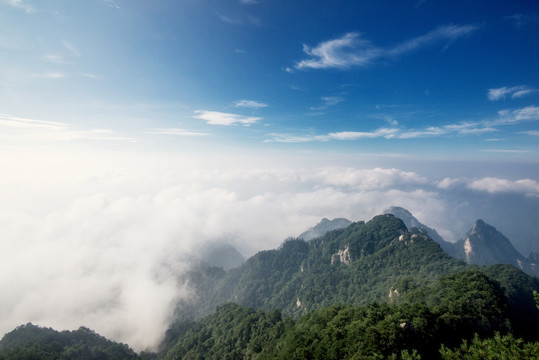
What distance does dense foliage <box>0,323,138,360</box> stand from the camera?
196 feet

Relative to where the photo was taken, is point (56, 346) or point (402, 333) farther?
point (56, 346)

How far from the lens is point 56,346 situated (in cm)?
6875

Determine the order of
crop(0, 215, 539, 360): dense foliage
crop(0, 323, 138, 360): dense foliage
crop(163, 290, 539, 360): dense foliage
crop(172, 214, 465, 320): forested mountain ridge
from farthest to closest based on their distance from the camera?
crop(172, 214, 465, 320): forested mountain ridge
crop(0, 323, 138, 360): dense foliage
crop(0, 215, 539, 360): dense foliage
crop(163, 290, 539, 360): dense foliage

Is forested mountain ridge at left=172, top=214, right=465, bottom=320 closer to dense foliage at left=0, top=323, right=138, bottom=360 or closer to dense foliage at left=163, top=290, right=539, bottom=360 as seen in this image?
dense foliage at left=163, top=290, right=539, bottom=360

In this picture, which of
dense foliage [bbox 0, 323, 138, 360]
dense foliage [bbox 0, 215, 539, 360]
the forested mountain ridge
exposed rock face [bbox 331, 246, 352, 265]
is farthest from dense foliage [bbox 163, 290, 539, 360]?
exposed rock face [bbox 331, 246, 352, 265]

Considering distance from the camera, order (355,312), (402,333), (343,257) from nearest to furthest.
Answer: (402,333) → (355,312) → (343,257)

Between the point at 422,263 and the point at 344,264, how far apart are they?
149 ft

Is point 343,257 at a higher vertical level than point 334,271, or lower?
higher

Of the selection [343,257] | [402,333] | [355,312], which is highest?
[402,333]

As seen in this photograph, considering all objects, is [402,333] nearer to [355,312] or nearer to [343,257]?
[355,312]

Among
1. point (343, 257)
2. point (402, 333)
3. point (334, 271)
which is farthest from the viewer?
point (343, 257)

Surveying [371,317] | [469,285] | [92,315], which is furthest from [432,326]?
[92,315]

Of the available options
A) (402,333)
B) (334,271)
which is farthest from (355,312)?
(334,271)

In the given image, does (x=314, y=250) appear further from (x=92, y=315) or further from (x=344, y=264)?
(x=92, y=315)
